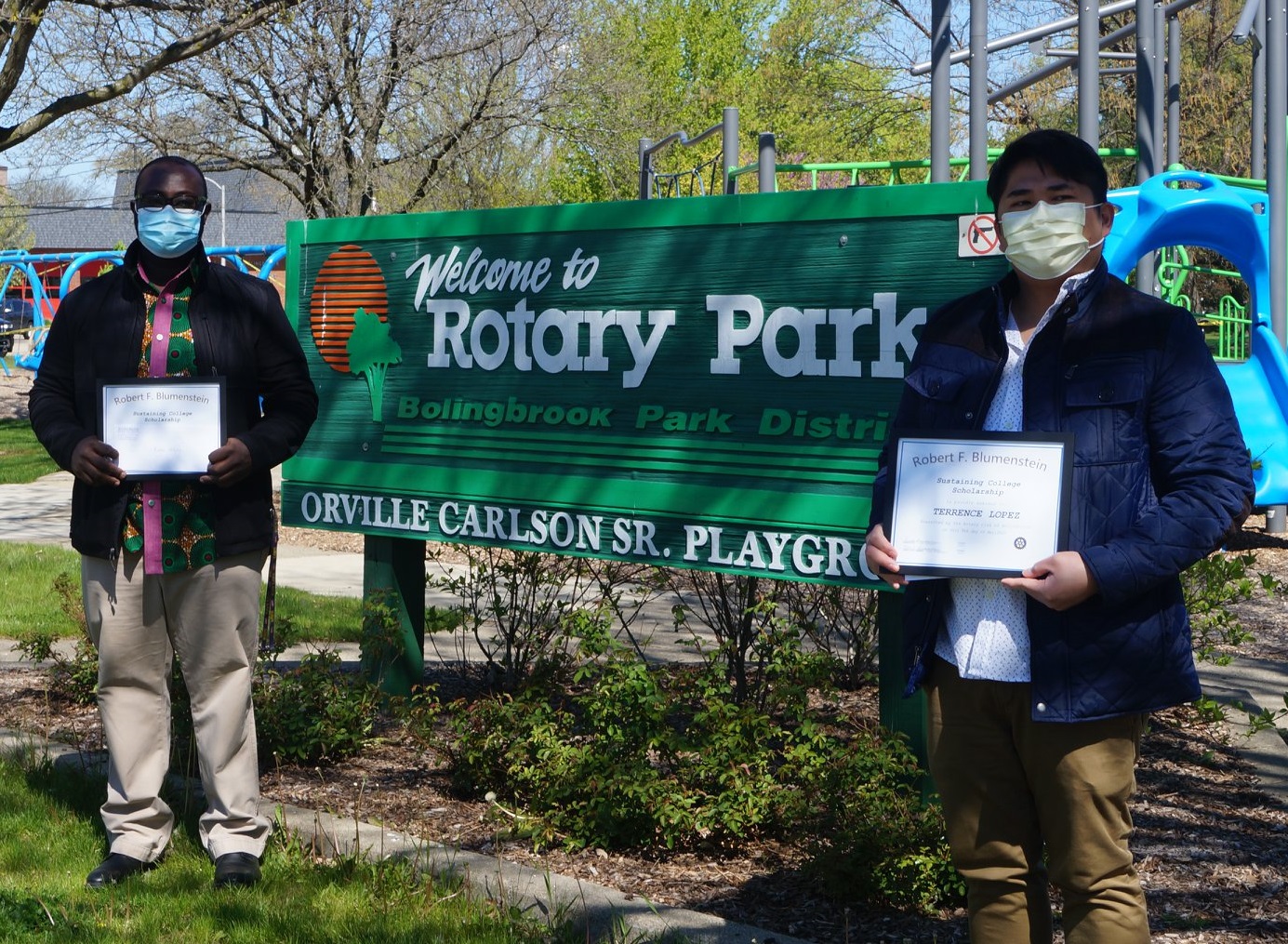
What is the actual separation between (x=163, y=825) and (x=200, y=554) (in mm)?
852

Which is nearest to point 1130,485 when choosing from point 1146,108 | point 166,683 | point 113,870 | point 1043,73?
point 166,683

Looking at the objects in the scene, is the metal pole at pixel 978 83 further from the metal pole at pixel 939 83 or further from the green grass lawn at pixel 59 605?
the green grass lawn at pixel 59 605

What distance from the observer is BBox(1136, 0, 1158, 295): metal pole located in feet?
34.3

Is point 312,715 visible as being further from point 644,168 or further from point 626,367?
point 644,168

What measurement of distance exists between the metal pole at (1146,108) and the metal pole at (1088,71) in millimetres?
761

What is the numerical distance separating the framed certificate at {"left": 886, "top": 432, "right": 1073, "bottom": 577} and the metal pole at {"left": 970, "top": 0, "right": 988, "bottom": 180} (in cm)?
729

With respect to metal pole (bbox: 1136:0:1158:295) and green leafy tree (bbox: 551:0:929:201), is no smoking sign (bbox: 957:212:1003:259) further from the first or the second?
green leafy tree (bbox: 551:0:929:201)

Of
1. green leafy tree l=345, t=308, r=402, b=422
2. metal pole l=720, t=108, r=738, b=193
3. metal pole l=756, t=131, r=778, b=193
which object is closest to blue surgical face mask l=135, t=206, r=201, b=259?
green leafy tree l=345, t=308, r=402, b=422

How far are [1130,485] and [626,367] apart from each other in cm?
262

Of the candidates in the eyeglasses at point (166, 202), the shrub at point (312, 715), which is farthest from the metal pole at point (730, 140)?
the eyeglasses at point (166, 202)

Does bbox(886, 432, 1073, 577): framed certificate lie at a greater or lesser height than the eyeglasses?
lesser

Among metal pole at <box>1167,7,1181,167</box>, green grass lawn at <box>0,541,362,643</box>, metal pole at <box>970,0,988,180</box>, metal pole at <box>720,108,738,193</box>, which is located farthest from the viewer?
metal pole at <box>720,108,738,193</box>

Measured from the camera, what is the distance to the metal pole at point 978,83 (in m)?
9.55

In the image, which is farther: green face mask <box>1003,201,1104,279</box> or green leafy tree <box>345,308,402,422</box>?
green leafy tree <box>345,308,402,422</box>
